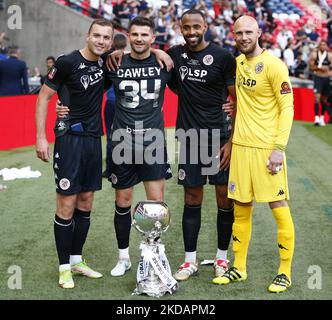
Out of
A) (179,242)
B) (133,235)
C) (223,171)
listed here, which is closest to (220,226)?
(223,171)

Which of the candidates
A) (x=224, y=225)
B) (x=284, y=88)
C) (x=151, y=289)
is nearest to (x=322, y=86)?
(x=224, y=225)

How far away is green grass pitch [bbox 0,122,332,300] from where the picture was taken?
17.4ft

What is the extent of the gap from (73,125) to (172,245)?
68.4 inches

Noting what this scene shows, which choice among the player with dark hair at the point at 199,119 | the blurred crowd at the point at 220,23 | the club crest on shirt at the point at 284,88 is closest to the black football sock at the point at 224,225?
the player with dark hair at the point at 199,119

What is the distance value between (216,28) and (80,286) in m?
16.0

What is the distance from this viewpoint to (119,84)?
5.48m

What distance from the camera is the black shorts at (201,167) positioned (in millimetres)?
5668

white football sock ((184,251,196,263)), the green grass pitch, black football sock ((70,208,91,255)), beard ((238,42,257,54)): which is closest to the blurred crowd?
the green grass pitch

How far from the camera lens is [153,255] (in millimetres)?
5254

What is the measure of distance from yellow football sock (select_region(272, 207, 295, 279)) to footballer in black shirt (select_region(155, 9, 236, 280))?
550 millimetres

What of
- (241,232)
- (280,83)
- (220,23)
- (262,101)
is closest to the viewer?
(280,83)

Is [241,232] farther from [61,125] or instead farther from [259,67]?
[61,125]

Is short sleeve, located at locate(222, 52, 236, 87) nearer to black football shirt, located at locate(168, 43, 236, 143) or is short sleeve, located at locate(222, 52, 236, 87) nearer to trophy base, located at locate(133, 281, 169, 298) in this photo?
black football shirt, located at locate(168, 43, 236, 143)
